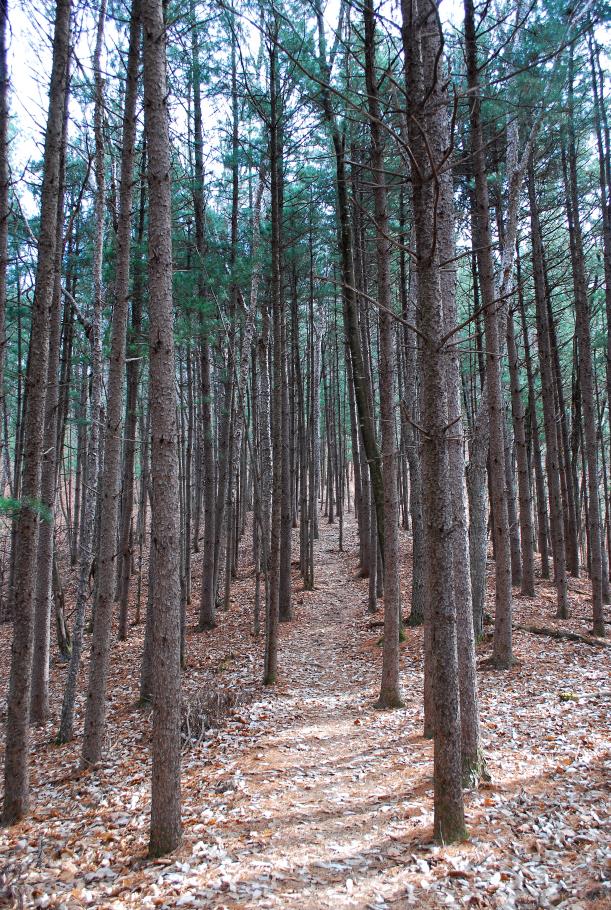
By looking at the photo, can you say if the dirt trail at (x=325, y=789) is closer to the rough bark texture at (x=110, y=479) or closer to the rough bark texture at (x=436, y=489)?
the rough bark texture at (x=436, y=489)

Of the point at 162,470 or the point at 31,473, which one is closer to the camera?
the point at 162,470

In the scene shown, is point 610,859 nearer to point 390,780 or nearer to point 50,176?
point 390,780

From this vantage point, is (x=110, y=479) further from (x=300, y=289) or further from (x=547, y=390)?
(x=300, y=289)

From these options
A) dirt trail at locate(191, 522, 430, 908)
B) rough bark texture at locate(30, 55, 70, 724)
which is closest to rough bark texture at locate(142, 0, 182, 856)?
dirt trail at locate(191, 522, 430, 908)

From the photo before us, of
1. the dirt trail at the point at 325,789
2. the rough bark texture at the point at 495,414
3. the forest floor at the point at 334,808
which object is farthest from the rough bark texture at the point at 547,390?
the dirt trail at the point at 325,789


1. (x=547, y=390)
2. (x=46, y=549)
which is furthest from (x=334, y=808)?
(x=547, y=390)

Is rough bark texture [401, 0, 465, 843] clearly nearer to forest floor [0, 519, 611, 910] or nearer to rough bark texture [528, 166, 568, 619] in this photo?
forest floor [0, 519, 611, 910]

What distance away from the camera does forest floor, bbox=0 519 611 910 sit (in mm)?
3680

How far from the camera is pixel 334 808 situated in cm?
484

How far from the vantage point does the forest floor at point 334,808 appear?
12.1ft

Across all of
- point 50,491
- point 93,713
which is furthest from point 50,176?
point 93,713

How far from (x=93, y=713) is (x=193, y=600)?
33.3 ft

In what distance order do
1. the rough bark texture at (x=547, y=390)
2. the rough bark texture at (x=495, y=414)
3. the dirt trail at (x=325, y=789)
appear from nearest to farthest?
the dirt trail at (x=325, y=789)
the rough bark texture at (x=495, y=414)
the rough bark texture at (x=547, y=390)

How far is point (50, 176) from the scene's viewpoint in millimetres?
5645
